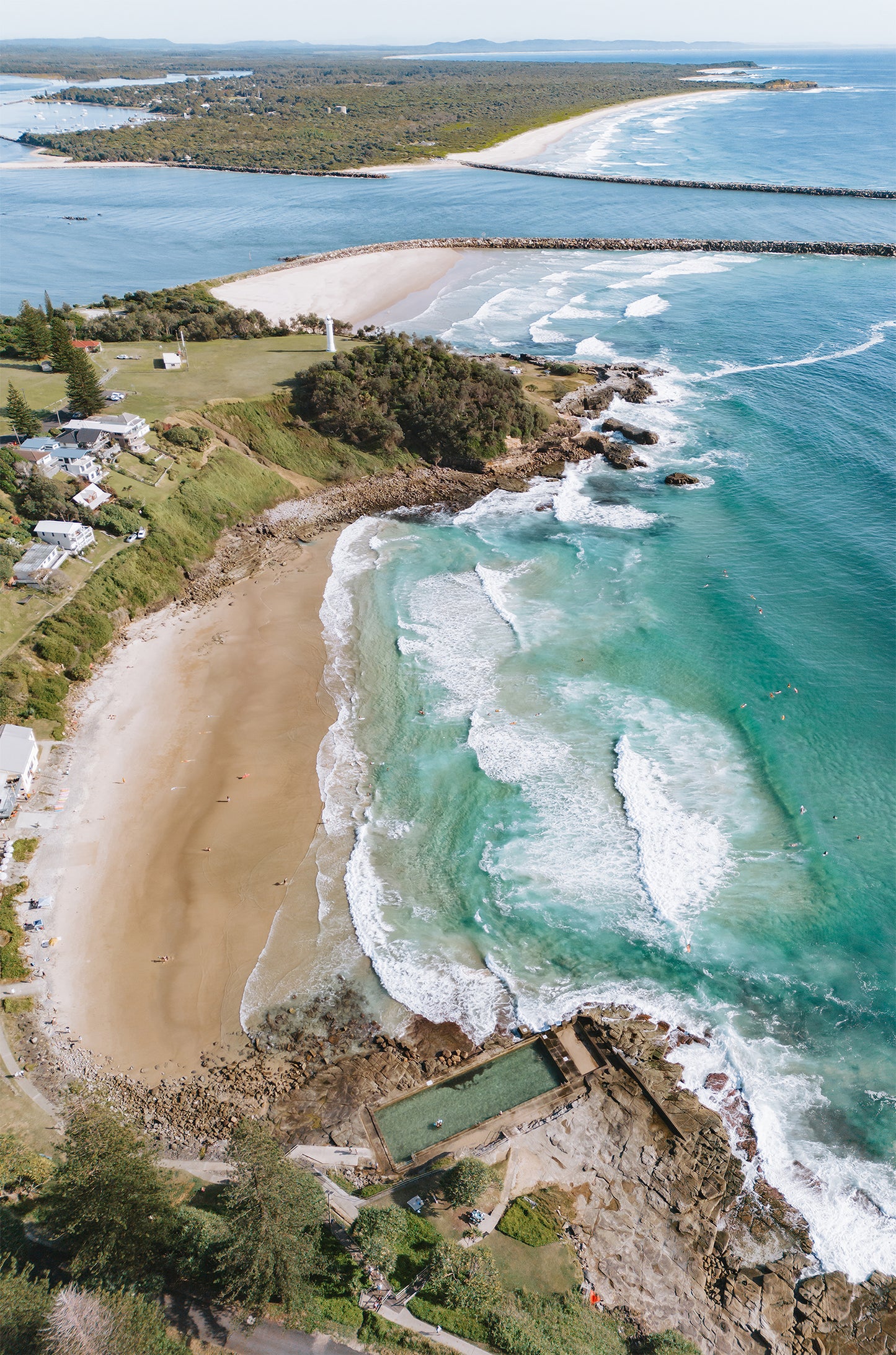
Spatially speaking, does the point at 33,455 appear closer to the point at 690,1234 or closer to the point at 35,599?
the point at 35,599

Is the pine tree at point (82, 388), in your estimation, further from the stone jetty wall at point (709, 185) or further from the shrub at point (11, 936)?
the stone jetty wall at point (709, 185)

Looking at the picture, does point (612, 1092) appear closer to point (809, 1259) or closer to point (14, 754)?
point (809, 1259)

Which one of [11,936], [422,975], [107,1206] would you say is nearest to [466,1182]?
[422,975]

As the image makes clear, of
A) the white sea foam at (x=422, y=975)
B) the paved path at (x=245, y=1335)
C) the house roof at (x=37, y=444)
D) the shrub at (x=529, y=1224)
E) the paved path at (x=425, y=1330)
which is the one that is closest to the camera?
the paved path at (x=245, y=1335)

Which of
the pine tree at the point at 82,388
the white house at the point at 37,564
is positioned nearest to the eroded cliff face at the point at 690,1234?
the white house at the point at 37,564

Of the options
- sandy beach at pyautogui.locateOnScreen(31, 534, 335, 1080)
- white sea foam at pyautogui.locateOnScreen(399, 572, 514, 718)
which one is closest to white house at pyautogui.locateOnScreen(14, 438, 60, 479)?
sandy beach at pyautogui.locateOnScreen(31, 534, 335, 1080)

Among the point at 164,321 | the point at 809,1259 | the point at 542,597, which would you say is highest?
the point at 164,321

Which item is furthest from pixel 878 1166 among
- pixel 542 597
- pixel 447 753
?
pixel 542 597
